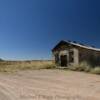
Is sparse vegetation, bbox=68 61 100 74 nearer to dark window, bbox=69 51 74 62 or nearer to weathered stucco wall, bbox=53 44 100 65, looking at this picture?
weathered stucco wall, bbox=53 44 100 65

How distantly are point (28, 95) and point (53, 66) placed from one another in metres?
20.2

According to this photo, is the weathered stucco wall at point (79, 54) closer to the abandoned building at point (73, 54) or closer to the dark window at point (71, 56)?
the abandoned building at point (73, 54)

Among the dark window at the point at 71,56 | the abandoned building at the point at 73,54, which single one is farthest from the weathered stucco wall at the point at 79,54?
the dark window at the point at 71,56

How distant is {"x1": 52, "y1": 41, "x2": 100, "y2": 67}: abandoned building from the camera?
25.0 metres

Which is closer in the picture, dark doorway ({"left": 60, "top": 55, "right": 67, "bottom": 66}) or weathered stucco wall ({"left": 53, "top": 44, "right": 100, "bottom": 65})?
weathered stucco wall ({"left": 53, "top": 44, "right": 100, "bottom": 65})

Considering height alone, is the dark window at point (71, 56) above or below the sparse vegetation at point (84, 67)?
above

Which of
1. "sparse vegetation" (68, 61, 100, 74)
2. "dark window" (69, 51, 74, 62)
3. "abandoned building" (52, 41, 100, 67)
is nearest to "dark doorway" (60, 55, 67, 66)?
"abandoned building" (52, 41, 100, 67)

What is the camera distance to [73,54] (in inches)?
1096

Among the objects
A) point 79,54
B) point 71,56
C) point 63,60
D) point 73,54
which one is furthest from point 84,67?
point 63,60

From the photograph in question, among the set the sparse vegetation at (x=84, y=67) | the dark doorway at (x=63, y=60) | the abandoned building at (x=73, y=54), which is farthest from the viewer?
the dark doorway at (x=63, y=60)

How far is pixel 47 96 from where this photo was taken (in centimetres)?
950

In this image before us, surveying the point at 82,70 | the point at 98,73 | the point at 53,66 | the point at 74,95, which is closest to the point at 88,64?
the point at 82,70

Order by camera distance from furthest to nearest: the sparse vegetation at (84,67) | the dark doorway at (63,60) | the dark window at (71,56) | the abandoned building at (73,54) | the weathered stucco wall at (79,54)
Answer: the dark doorway at (63,60), the dark window at (71,56), the abandoned building at (73,54), the weathered stucco wall at (79,54), the sparse vegetation at (84,67)

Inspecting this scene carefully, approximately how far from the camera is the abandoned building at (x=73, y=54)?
25.0m
